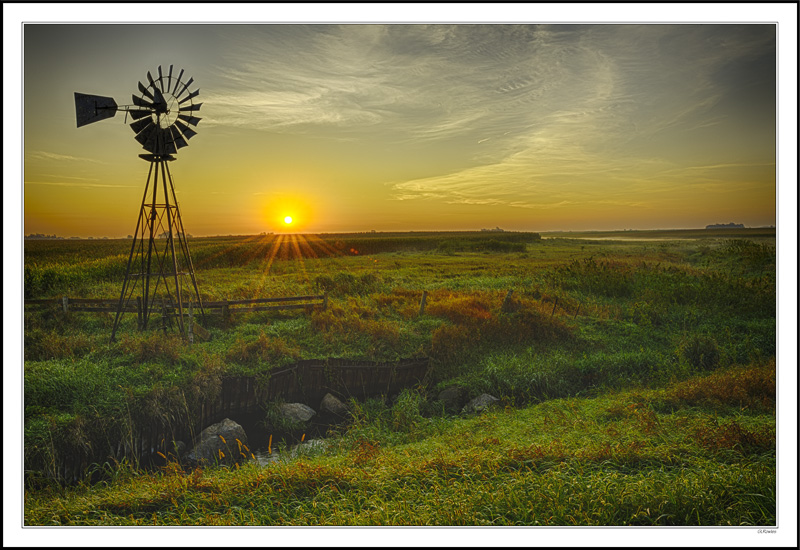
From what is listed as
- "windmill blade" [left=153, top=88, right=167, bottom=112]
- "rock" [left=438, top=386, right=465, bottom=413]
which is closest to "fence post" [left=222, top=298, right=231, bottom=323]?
"windmill blade" [left=153, top=88, right=167, bottom=112]

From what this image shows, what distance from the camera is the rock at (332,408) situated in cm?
826

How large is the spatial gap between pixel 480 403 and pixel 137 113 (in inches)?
339

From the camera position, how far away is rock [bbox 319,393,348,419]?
8258 mm

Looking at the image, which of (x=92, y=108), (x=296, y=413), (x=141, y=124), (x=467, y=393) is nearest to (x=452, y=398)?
(x=467, y=393)

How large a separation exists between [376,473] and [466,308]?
631 centimetres

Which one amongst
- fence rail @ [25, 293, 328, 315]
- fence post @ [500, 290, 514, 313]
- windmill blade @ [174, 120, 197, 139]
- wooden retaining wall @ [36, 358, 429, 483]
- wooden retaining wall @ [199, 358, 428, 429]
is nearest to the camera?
wooden retaining wall @ [36, 358, 429, 483]

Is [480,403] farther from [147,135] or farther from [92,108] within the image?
[92,108]

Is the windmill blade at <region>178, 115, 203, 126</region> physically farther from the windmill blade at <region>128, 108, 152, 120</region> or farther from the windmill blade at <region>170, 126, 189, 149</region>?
the windmill blade at <region>128, 108, 152, 120</region>

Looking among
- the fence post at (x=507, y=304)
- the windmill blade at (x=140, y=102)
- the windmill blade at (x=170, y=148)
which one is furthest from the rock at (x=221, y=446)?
the fence post at (x=507, y=304)

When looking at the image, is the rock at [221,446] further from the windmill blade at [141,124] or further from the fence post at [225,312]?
the windmill blade at [141,124]

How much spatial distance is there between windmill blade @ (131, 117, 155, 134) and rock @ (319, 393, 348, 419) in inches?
251

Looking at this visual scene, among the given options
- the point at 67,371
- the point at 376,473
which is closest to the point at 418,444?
the point at 376,473

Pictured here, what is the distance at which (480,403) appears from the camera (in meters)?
8.22

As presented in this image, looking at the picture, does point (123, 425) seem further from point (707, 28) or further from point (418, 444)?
point (707, 28)
